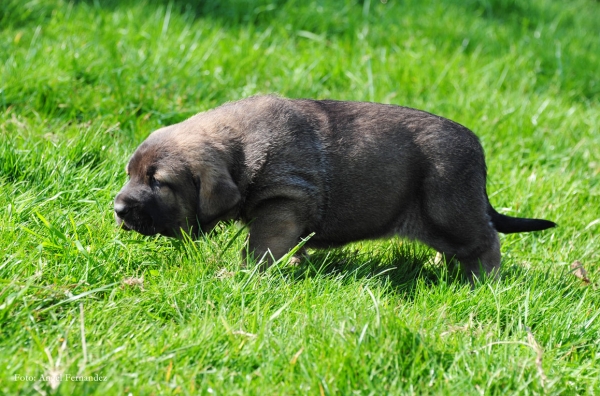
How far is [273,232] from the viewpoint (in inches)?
165

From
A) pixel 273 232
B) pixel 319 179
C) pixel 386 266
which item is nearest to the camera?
pixel 273 232

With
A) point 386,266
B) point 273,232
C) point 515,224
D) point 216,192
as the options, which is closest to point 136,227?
point 216,192

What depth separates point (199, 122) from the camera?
442 cm

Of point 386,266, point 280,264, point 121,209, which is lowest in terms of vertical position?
point 386,266

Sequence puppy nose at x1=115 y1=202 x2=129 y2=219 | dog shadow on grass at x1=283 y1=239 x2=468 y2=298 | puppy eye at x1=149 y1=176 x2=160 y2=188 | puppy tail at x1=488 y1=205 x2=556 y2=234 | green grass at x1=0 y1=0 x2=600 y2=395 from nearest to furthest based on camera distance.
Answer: green grass at x1=0 y1=0 x2=600 y2=395 → puppy nose at x1=115 y1=202 x2=129 y2=219 → puppy eye at x1=149 y1=176 x2=160 y2=188 → dog shadow on grass at x1=283 y1=239 x2=468 y2=298 → puppy tail at x1=488 y1=205 x2=556 y2=234

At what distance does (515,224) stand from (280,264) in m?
1.60

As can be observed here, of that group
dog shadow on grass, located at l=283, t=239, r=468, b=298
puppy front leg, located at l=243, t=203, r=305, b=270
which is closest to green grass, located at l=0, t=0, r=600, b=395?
dog shadow on grass, located at l=283, t=239, r=468, b=298

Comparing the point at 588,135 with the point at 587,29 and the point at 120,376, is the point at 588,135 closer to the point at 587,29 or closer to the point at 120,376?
the point at 587,29

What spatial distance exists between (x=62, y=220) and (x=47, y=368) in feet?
4.80

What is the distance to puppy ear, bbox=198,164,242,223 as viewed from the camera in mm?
4086

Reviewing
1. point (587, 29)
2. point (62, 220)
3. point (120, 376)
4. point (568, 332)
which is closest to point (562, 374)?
point (568, 332)

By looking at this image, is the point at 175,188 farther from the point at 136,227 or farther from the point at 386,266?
the point at 386,266

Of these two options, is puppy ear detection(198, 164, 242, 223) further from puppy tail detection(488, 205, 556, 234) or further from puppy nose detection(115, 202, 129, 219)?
puppy tail detection(488, 205, 556, 234)

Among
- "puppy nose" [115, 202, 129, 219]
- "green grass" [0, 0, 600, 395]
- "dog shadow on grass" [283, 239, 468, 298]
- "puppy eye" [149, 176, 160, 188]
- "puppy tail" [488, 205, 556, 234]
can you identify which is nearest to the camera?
"green grass" [0, 0, 600, 395]
